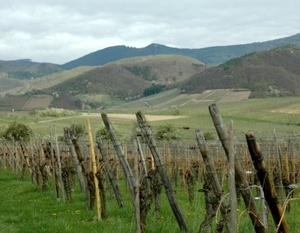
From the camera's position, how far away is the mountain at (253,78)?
169125mm

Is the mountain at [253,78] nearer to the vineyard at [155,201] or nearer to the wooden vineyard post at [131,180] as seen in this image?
the vineyard at [155,201]

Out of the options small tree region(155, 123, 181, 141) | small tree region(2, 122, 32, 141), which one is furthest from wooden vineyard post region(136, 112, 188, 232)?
small tree region(155, 123, 181, 141)

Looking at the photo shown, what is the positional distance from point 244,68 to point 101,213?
593 feet

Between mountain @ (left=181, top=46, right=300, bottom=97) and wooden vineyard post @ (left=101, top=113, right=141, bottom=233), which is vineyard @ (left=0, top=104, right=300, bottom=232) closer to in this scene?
wooden vineyard post @ (left=101, top=113, right=141, bottom=233)

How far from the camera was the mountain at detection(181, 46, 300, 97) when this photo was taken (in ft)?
555

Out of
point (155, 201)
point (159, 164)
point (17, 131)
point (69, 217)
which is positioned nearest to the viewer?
point (159, 164)

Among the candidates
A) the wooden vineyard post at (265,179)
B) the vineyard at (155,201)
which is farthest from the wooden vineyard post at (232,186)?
the wooden vineyard post at (265,179)

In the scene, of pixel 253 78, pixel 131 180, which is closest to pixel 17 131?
pixel 131 180

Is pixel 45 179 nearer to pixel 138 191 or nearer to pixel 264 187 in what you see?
pixel 138 191

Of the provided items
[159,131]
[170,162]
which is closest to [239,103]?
[159,131]

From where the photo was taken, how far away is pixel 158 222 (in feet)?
36.6

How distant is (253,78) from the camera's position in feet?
586

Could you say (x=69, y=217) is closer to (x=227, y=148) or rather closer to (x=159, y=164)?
(x=159, y=164)

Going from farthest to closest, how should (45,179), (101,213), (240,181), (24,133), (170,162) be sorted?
1. (24,133)
2. (170,162)
3. (45,179)
4. (101,213)
5. (240,181)
